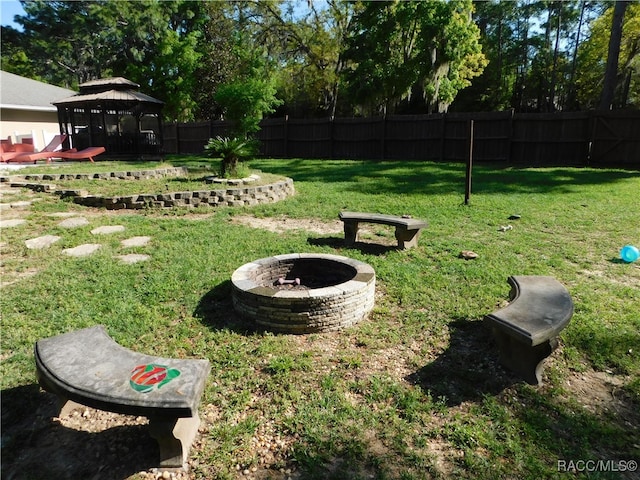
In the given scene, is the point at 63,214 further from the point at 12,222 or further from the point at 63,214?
the point at 12,222

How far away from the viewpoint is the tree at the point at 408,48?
17.0 m

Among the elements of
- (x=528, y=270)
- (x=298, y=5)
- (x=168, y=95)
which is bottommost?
(x=528, y=270)

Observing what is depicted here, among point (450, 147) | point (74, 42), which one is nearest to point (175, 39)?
point (74, 42)

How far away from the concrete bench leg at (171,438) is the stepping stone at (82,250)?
3737 mm

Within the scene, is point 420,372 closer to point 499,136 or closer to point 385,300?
point 385,300

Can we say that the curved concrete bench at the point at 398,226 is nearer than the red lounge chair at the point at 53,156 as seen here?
Yes

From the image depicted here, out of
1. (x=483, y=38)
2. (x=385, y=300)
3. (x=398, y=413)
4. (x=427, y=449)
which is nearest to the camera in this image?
(x=427, y=449)

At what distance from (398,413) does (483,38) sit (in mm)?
36095

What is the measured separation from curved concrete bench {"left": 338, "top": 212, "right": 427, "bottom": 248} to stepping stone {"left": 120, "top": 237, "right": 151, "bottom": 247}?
276 cm

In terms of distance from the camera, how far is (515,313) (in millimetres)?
2918

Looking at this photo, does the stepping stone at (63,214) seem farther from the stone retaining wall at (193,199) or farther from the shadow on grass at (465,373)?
the shadow on grass at (465,373)

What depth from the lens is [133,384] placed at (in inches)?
85.1

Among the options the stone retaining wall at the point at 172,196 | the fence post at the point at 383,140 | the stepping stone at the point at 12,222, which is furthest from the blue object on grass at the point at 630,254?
the fence post at the point at 383,140

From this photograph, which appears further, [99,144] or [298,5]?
[298,5]
